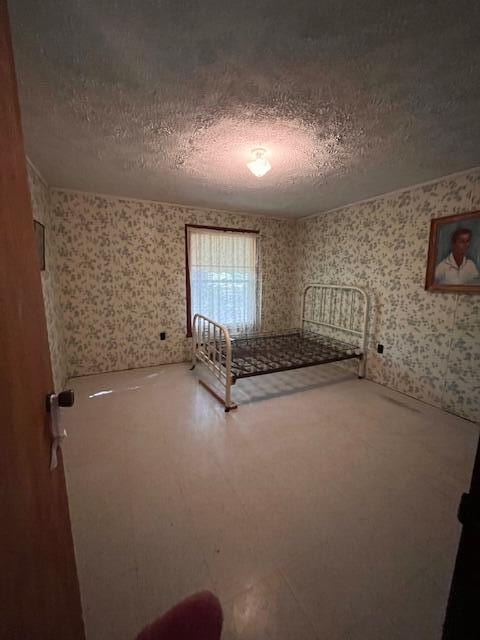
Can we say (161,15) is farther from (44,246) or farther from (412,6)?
(44,246)

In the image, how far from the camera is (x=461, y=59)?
1110mm

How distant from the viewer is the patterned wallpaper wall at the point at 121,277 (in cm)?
307

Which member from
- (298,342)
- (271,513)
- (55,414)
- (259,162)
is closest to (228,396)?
(271,513)

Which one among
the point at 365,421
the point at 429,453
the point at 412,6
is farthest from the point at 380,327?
the point at 412,6

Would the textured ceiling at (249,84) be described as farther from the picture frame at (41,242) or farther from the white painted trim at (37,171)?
the picture frame at (41,242)

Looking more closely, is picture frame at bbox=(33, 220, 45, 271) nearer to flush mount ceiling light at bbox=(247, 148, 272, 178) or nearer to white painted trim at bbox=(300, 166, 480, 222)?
flush mount ceiling light at bbox=(247, 148, 272, 178)

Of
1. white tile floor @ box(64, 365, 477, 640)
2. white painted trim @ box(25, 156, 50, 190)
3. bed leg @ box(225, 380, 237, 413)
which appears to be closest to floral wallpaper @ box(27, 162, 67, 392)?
white painted trim @ box(25, 156, 50, 190)

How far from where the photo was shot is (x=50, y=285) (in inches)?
105

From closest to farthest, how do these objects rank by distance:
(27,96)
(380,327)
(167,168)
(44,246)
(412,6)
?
1. (412,6)
2. (27,96)
3. (167,168)
4. (44,246)
5. (380,327)

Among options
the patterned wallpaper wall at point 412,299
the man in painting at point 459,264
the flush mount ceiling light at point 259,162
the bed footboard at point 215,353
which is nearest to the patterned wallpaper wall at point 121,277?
Answer: the bed footboard at point 215,353

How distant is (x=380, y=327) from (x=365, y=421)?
124 centimetres

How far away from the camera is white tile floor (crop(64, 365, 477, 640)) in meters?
1.05

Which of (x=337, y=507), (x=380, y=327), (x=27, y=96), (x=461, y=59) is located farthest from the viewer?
(x=380, y=327)

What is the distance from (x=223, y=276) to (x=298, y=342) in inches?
57.5
